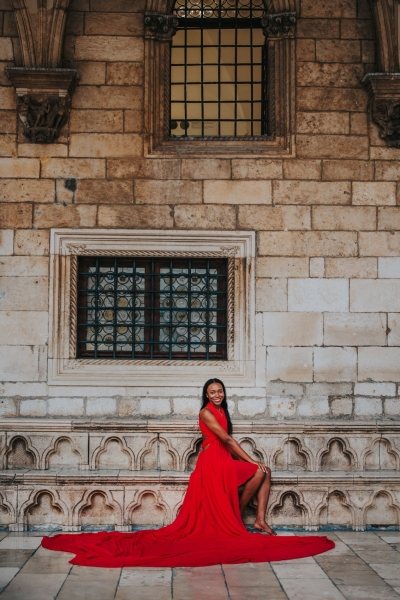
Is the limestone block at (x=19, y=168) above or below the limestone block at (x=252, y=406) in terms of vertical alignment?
above

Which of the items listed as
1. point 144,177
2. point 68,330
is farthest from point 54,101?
point 68,330

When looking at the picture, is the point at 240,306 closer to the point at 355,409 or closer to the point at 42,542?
the point at 355,409

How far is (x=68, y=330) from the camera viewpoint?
28.2 feet

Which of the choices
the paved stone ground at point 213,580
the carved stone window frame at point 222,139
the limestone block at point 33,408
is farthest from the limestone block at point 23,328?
the paved stone ground at point 213,580

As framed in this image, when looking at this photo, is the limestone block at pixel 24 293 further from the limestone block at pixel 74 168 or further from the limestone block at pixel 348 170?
the limestone block at pixel 348 170

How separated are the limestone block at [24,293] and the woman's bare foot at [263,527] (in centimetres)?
309

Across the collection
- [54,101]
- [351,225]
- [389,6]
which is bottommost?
[351,225]

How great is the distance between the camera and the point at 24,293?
8570 millimetres

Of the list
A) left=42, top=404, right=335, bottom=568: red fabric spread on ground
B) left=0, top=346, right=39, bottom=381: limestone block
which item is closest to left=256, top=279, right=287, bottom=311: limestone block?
left=42, top=404, right=335, bottom=568: red fabric spread on ground

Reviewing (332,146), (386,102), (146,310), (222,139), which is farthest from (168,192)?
(386,102)

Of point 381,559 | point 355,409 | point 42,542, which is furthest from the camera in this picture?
point 355,409

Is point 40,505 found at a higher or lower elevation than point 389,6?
lower

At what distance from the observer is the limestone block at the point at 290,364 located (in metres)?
8.55

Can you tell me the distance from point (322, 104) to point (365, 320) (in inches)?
94.1
